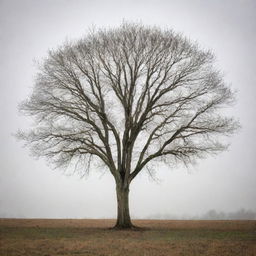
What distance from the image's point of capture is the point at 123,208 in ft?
78.4

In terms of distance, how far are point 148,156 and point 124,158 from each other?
67.4 inches

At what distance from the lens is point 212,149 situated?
24969 mm

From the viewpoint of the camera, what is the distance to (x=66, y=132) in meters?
24.6

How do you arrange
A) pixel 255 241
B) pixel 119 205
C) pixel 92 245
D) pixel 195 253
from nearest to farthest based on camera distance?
1. pixel 195 253
2. pixel 92 245
3. pixel 255 241
4. pixel 119 205

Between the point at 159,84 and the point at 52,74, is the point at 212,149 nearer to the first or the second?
the point at 159,84

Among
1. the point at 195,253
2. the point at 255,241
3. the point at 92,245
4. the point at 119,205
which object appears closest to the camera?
the point at 195,253

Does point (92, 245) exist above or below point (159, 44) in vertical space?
below

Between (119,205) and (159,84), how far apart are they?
9.05 metres

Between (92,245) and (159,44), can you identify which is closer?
(92,245)

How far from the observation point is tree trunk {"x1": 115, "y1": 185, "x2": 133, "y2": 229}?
2348cm

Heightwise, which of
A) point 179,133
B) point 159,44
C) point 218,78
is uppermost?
point 159,44

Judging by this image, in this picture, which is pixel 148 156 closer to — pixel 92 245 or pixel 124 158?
pixel 124 158

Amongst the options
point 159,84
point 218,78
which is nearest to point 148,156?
point 159,84

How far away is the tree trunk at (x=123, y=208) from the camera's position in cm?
2348
